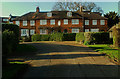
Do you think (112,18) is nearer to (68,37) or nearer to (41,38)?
(68,37)

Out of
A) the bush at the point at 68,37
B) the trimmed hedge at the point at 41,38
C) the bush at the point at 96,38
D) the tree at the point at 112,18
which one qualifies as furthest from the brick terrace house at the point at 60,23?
the bush at the point at 96,38

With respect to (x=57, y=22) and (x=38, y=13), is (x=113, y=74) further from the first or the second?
(x=38, y=13)

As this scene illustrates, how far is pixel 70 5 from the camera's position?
4619 centimetres

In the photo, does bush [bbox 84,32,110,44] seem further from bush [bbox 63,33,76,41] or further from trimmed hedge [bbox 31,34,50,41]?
trimmed hedge [bbox 31,34,50,41]

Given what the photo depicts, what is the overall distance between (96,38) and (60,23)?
2145cm

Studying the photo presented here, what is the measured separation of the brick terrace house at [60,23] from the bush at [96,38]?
19.9m

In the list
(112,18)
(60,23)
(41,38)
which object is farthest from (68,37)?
(112,18)

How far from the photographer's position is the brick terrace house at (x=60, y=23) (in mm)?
39000

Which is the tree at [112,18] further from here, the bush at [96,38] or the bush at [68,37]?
the bush at [96,38]

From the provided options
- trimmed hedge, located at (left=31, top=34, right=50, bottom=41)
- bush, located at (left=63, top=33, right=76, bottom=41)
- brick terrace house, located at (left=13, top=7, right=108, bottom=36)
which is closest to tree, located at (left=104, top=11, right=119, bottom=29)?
brick terrace house, located at (left=13, top=7, right=108, bottom=36)

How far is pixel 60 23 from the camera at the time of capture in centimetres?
3897

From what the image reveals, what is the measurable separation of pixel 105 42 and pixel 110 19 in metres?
27.6

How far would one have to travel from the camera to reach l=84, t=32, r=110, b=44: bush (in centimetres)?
1852

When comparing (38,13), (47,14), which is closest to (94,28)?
(47,14)
